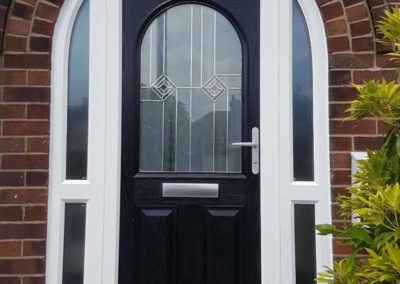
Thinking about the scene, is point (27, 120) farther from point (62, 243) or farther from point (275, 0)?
point (275, 0)

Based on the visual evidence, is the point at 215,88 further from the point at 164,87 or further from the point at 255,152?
the point at 255,152

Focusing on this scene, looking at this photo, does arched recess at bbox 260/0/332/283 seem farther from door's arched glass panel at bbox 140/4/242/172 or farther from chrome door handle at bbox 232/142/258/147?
door's arched glass panel at bbox 140/4/242/172

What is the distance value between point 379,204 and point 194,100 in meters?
1.45

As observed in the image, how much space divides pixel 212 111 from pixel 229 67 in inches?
12.3

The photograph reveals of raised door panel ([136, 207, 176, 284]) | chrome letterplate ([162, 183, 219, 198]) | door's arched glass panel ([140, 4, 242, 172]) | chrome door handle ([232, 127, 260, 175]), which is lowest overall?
raised door panel ([136, 207, 176, 284])

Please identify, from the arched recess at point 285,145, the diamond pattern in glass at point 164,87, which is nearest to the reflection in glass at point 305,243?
the arched recess at point 285,145

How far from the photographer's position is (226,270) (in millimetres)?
2705

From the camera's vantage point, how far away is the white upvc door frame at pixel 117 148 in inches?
103

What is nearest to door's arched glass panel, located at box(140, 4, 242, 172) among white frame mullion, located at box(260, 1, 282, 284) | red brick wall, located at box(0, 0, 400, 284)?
white frame mullion, located at box(260, 1, 282, 284)

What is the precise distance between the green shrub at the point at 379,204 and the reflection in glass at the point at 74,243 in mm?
1521

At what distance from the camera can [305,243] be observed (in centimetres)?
265

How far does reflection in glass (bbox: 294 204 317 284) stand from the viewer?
2637 millimetres

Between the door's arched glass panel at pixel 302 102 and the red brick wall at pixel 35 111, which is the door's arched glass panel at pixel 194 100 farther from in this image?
the red brick wall at pixel 35 111

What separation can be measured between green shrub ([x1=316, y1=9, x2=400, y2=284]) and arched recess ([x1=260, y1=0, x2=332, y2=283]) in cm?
71
